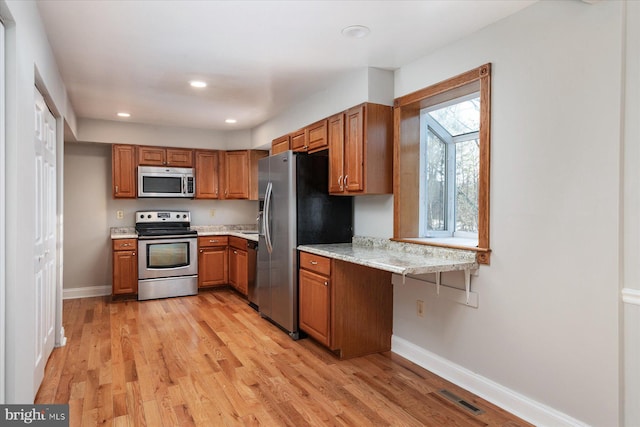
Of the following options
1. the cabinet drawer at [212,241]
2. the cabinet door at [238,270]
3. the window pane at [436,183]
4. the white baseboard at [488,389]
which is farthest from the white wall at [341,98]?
the white baseboard at [488,389]

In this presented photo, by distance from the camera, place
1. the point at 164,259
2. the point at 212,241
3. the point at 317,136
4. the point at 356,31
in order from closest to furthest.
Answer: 1. the point at 356,31
2. the point at 317,136
3. the point at 164,259
4. the point at 212,241

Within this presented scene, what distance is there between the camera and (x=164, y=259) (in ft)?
17.8

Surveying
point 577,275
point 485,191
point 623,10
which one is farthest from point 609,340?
point 623,10

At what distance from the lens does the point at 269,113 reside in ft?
16.4

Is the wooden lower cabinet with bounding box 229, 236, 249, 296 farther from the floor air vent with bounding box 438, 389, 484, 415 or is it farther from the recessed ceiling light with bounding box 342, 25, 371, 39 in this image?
the recessed ceiling light with bounding box 342, 25, 371, 39

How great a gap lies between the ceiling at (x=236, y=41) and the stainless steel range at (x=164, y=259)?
1970 mm

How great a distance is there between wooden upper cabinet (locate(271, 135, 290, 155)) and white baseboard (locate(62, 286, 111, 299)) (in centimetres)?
319

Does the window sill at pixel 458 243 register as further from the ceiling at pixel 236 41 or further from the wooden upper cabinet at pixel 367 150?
the ceiling at pixel 236 41

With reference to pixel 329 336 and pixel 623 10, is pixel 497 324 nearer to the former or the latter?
pixel 329 336

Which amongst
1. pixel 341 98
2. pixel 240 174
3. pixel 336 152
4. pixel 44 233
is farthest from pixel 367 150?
pixel 240 174

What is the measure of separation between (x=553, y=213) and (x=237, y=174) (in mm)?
4703

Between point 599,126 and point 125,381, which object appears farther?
point 125,381

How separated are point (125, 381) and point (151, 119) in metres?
3.64

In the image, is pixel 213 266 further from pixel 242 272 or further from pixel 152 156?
pixel 152 156
